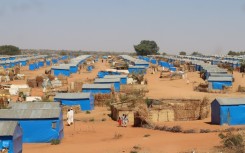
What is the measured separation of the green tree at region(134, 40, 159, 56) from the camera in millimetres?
136250

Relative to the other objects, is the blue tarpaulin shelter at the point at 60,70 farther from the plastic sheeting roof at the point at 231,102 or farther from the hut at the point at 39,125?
the hut at the point at 39,125

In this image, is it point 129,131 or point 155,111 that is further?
point 155,111

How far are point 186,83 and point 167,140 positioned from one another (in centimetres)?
2836

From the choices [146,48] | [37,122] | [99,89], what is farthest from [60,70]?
[146,48]

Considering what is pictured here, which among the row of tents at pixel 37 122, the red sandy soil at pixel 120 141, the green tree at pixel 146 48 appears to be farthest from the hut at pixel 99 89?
the green tree at pixel 146 48

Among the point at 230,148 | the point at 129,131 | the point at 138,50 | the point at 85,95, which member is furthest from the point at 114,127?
the point at 138,50

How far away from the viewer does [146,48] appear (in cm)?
13575

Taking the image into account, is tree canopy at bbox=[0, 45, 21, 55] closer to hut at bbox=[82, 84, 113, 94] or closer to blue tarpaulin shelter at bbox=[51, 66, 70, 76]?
blue tarpaulin shelter at bbox=[51, 66, 70, 76]

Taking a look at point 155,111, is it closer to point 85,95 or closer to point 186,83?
point 85,95

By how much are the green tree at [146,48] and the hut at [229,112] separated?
375ft

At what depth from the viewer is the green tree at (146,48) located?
136 m

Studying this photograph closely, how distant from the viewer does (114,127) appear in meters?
21.7

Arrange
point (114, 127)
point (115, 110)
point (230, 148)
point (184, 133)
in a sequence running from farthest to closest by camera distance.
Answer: point (115, 110) < point (114, 127) < point (184, 133) < point (230, 148)

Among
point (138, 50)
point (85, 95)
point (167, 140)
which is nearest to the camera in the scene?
point (167, 140)
